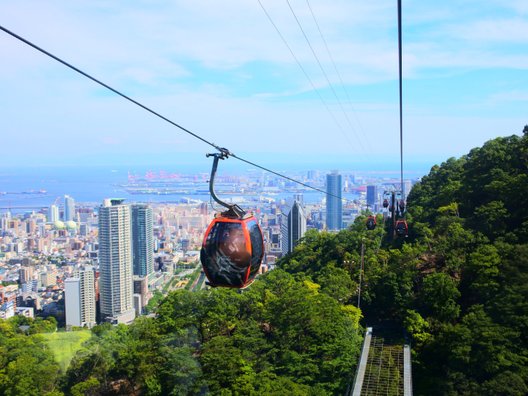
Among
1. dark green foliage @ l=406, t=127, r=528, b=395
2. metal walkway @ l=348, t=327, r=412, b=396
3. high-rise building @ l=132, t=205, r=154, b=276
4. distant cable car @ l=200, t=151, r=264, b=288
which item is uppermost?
distant cable car @ l=200, t=151, r=264, b=288

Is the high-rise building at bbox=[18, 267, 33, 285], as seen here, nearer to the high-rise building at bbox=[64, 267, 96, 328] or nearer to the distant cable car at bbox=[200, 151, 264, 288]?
the high-rise building at bbox=[64, 267, 96, 328]

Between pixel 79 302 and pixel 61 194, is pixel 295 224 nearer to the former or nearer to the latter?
pixel 79 302

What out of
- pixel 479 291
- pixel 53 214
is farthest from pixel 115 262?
pixel 53 214

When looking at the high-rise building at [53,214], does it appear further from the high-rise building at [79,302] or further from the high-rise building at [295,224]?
the high-rise building at [295,224]

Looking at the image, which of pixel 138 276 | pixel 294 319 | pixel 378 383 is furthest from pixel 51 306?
pixel 378 383

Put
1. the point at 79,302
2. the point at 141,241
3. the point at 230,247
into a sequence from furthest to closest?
the point at 141,241
the point at 79,302
the point at 230,247

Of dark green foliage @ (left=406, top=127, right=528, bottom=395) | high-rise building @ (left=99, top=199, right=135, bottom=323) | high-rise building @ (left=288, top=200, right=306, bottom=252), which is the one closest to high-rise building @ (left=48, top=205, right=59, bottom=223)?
high-rise building @ (left=99, top=199, right=135, bottom=323)
